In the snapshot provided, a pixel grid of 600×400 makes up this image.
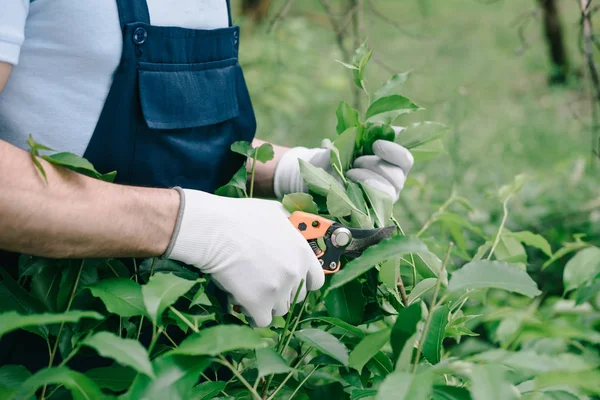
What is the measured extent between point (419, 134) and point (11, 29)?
0.67 m

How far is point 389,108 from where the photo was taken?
0.98 metres

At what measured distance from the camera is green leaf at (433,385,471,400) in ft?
2.09

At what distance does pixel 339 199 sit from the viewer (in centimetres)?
91

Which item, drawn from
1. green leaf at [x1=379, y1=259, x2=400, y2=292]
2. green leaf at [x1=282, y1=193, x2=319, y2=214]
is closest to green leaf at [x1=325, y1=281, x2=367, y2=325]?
green leaf at [x1=379, y1=259, x2=400, y2=292]

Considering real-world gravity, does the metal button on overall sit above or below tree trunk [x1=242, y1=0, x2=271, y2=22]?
above

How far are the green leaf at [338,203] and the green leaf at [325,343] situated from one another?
0.20 meters

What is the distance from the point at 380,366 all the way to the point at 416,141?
18.2 inches

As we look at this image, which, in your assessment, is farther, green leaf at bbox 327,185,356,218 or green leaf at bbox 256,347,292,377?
green leaf at bbox 327,185,356,218

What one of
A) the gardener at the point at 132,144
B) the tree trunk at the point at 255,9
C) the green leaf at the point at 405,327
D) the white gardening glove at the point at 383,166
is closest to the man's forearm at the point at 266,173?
the white gardening glove at the point at 383,166

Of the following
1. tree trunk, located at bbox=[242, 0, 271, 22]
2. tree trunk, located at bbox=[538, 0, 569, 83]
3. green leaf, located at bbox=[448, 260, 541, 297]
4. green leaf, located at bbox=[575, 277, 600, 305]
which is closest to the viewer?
green leaf, located at bbox=[448, 260, 541, 297]

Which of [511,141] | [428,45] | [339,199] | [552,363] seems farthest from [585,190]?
Answer: [428,45]

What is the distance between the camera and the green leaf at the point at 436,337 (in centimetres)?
77

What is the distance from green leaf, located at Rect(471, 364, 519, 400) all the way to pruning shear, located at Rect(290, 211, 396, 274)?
1.20ft

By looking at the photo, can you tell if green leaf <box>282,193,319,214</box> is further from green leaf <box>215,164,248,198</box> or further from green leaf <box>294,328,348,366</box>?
green leaf <box>294,328,348,366</box>
